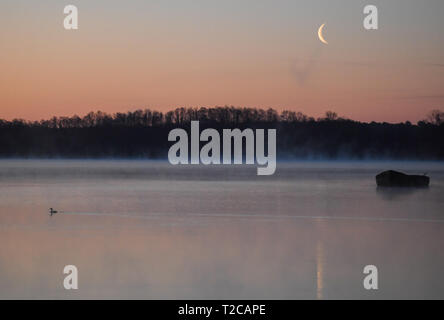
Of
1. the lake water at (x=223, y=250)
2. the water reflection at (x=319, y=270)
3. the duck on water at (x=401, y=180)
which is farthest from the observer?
the duck on water at (x=401, y=180)

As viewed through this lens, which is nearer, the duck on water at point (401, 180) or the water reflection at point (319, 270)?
the water reflection at point (319, 270)

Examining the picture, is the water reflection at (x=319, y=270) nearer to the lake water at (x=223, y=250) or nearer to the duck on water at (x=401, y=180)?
the lake water at (x=223, y=250)

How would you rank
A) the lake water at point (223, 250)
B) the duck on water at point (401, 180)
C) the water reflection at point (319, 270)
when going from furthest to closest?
the duck on water at point (401, 180)
the lake water at point (223, 250)
the water reflection at point (319, 270)

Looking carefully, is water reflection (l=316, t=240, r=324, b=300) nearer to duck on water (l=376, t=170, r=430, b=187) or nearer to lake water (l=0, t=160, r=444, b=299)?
lake water (l=0, t=160, r=444, b=299)

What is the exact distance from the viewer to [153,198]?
22.9m

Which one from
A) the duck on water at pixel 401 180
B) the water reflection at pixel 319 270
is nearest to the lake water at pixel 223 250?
the water reflection at pixel 319 270

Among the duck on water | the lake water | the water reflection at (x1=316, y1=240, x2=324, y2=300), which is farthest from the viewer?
the duck on water

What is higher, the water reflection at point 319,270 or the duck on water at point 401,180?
the duck on water at point 401,180

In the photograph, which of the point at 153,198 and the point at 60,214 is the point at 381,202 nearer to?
the point at 153,198

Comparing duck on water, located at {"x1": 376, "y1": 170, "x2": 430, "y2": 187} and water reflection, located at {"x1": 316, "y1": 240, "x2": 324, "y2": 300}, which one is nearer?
water reflection, located at {"x1": 316, "y1": 240, "x2": 324, "y2": 300}

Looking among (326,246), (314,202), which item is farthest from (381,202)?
(326,246)

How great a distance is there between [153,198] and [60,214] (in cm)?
618

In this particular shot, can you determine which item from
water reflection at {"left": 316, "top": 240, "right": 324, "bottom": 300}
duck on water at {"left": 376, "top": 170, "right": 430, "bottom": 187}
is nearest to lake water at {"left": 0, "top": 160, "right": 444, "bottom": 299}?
water reflection at {"left": 316, "top": 240, "right": 324, "bottom": 300}
